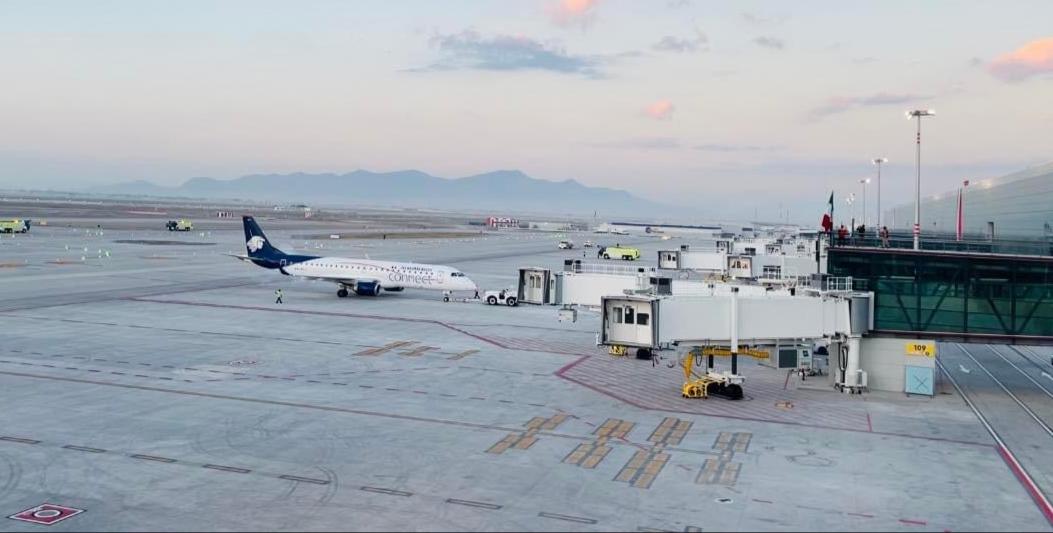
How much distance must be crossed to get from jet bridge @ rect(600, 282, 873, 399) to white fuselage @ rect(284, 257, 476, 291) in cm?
4075

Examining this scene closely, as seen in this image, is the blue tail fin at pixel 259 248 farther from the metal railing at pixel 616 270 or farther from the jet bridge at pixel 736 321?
the jet bridge at pixel 736 321

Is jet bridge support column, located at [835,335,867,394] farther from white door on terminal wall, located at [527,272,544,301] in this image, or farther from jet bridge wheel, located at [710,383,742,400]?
white door on terminal wall, located at [527,272,544,301]

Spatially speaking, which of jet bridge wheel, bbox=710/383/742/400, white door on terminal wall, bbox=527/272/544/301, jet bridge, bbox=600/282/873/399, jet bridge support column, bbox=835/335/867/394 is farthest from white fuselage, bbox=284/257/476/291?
jet bridge support column, bbox=835/335/867/394

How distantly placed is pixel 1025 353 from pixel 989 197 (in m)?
73.4

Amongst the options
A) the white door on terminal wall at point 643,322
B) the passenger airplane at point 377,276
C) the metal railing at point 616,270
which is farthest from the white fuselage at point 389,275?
the white door on terminal wall at point 643,322

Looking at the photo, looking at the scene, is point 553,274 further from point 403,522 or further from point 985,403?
point 403,522

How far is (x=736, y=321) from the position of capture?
130 feet

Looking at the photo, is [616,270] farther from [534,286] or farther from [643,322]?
[643,322]

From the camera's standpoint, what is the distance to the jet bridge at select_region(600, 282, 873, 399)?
126 ft

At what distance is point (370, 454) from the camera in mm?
29688

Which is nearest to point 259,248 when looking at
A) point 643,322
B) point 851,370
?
point 643,322

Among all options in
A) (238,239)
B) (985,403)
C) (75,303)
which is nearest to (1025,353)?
(985,403)

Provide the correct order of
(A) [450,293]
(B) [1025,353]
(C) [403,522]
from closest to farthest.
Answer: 1. (C) [403,522]
2. (B) [1025,353]
3. (A) [450,293]

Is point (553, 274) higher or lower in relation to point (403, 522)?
higher
